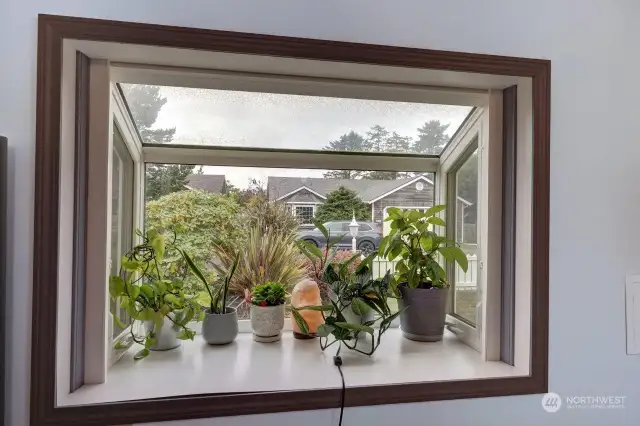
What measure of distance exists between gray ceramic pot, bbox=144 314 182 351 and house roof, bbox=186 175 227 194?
1.30 ft

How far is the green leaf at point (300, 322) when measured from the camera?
1.05 meters

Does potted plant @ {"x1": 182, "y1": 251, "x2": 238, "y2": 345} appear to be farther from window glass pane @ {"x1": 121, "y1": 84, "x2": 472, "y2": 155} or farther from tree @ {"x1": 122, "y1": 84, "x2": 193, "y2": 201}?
window glass pane @ {"x1": 121, "y1": 84, "x2": 472, "y2": 155}

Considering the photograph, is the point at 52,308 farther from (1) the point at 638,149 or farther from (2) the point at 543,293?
(1) the point at 638,149

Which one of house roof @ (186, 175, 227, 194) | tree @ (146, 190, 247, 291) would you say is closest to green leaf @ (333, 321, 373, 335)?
tree @ (146, 190, 247, 291)

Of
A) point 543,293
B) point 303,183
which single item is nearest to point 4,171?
point 303,183

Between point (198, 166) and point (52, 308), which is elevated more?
point (198, 166)

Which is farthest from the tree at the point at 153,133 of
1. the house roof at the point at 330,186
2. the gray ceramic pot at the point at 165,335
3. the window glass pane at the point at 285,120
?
the gray ceramic pot at the point at 165,335

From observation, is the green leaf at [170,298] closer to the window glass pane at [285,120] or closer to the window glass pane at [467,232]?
the window glass pane at [285,120]

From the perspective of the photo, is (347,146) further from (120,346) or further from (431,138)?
(120,346)

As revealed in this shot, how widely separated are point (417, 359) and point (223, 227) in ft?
2.24

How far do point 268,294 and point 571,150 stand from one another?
898mm

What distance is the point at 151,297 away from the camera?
0.99m

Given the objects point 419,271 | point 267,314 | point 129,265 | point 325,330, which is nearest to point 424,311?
point 419,271

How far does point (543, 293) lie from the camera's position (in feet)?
3.11
